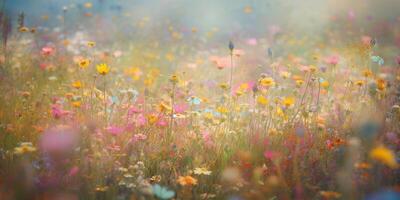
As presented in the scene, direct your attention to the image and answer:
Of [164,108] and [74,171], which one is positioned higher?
[164,108]

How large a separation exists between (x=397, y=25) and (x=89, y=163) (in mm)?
8290

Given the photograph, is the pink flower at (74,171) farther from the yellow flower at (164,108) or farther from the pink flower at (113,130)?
the yellow flower at (164,108)

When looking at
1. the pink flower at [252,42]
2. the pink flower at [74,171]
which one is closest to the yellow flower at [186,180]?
the pink flower at [74,171]

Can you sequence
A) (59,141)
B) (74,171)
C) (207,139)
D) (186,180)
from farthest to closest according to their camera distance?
1. (207,139)
2. (59,141)
3. (74,171)
4. (186,180)

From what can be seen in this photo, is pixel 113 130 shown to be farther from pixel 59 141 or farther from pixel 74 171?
pixel 74 171

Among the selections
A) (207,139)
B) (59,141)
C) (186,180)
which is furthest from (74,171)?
(207,139)

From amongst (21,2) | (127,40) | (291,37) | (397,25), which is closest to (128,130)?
(127,40)

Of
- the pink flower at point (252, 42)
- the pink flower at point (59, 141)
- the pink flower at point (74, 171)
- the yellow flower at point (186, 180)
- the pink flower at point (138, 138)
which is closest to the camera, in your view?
the yellow flower at point (186, 180)

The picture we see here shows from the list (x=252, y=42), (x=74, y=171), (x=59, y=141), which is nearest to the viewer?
(x=74, y=171)

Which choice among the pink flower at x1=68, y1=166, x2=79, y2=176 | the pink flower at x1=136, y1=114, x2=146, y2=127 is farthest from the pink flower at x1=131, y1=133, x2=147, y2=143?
the pink flower at x1=68, y1=166, x2=79, y2=176

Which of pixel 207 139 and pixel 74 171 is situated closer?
pixel 74 171

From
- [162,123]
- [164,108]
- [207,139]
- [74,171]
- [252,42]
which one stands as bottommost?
[74,171]

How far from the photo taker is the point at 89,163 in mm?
2912

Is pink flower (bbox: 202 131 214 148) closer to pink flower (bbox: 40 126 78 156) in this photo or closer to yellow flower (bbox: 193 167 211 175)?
yellow flower (bbox: 193 167 211 175)
